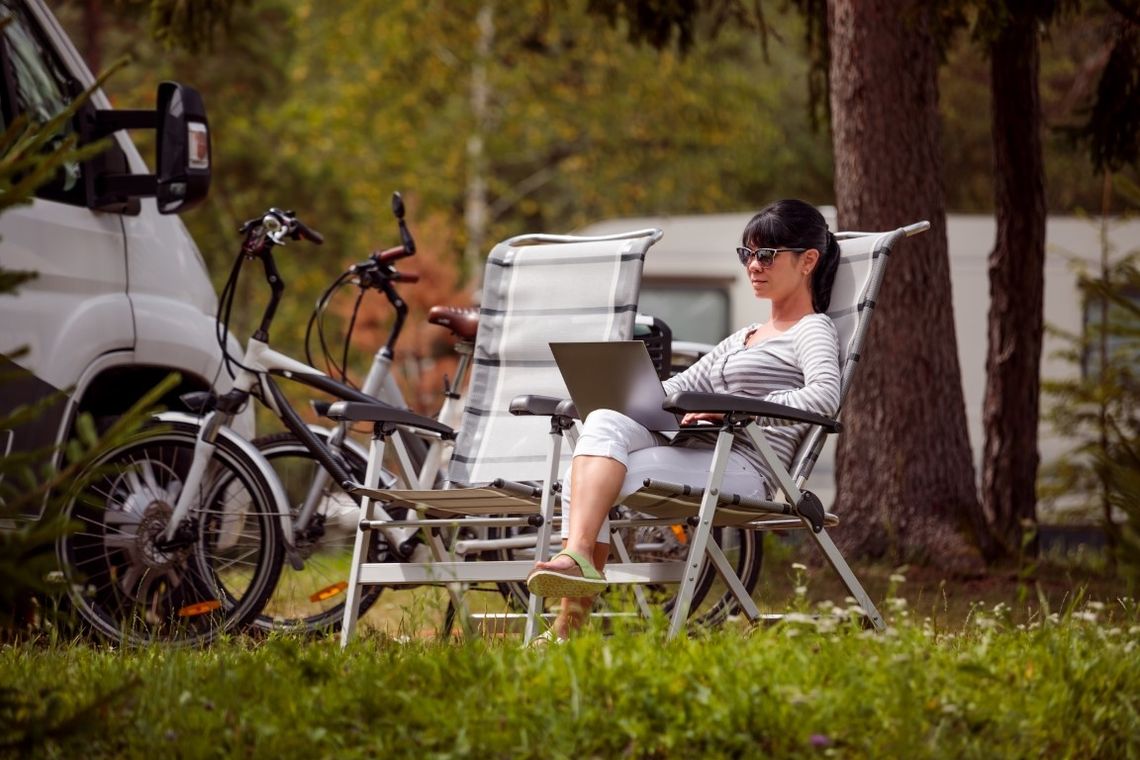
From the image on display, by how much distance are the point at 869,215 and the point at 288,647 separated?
13.9ft

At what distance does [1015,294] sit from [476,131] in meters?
16.2

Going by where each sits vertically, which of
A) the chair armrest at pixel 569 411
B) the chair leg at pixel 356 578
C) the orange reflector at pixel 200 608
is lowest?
the orange reflector at pixel 200 608

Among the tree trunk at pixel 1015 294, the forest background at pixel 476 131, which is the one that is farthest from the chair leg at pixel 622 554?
the forest background at pixel 476 131

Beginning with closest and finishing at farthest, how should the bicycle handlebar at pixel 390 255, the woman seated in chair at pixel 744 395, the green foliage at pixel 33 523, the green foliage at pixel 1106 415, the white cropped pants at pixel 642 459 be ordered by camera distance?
1. the green foliage at pixel 33 523
2. the green foliage at pixel 1106 415
3. the woman seated in chair at pixel 744 395
4. the white cropped pants at pixel 642 459
5. the bicycle handlebar at pixel 390 255

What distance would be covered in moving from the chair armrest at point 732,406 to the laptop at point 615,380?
145 millimetres

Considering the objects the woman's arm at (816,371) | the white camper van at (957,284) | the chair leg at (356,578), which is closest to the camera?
the woman's arm at (816,371)

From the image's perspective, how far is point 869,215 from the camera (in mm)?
7016

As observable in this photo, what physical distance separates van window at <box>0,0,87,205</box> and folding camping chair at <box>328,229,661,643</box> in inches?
45.3

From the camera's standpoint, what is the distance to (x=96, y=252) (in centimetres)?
503

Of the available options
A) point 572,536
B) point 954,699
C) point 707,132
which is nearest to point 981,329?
point 572,536

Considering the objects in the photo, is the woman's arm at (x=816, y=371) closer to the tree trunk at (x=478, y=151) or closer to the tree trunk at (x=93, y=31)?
the tree trunk at (x=93, y=31)

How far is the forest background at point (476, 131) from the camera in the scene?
2223cm

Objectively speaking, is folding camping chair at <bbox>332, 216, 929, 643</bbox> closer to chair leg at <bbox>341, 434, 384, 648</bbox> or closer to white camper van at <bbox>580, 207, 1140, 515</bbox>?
chair leg at <bbox>341, 434, 384, 648</bbox>

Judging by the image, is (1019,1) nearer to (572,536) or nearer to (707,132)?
(572,536)
